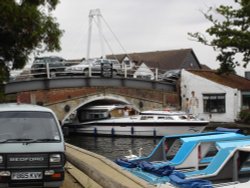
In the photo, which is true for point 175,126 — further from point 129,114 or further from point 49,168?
point 49,168

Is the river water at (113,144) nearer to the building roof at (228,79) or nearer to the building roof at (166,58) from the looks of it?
the building roof at (228,79)

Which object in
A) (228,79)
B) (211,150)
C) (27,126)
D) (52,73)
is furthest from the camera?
(228,79)

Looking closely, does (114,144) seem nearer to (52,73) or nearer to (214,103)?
(52,73)

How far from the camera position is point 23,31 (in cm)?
1366

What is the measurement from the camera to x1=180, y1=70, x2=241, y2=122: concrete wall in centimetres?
4669

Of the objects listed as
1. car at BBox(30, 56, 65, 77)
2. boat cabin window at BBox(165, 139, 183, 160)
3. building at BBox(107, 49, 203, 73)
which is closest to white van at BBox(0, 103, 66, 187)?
boat cabin window at BBox(165, 139, 183, 160)

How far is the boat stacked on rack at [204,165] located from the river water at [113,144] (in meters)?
16.3

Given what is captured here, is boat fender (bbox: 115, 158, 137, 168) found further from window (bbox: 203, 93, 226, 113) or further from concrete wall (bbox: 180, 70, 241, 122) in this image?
window (bbox: 203, 93, 226, 113)

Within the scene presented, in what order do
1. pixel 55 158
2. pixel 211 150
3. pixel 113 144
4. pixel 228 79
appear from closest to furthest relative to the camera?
pixel 55 158 → pixel 211 150 → pixel 113 144 → pixel 228 79

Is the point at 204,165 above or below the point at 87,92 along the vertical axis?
below

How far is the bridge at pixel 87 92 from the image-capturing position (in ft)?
137

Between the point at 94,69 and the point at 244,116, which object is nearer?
the point at 244,116

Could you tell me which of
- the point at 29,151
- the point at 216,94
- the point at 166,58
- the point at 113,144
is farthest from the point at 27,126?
the point at 166,58

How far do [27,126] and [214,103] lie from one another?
39.3 metres
